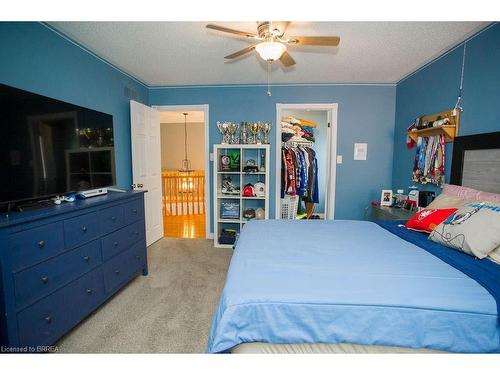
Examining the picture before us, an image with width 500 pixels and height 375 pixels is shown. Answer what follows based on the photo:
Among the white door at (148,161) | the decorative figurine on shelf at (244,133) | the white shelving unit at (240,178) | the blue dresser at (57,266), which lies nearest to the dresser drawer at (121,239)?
the blue dresser at (57,266)

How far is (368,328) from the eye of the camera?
985 mm

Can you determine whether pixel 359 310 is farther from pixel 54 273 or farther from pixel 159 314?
pixel 54 273

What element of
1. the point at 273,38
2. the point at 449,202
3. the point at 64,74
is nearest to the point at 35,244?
the point at 64,74

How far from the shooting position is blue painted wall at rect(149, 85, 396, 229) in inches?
140

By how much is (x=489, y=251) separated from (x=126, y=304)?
265cm

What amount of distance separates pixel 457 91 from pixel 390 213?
1402mm

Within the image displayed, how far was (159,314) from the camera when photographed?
6.33 feet

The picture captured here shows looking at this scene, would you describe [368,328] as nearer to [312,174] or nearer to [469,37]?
[469,37]

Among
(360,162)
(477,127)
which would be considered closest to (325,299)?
(477,127)

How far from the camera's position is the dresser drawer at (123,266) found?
6.62ft

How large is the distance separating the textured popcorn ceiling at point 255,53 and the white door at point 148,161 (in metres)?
0.56

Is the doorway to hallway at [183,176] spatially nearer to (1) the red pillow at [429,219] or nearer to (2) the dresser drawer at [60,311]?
(2) the dresser drawer at [60,311]

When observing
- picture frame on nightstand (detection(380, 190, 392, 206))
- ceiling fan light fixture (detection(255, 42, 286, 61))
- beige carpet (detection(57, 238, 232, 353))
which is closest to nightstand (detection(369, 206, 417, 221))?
picture frame on nightstand (detection(380, 190, 392, 206))

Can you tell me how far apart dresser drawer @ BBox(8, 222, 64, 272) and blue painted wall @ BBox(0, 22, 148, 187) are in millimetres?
1181
